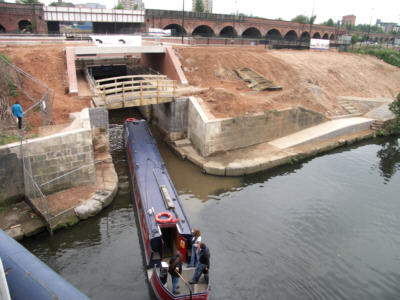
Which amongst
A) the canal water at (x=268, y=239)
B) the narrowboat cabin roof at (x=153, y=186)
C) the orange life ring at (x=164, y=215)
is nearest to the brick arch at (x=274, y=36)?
the canal water at (x=268, y=239)

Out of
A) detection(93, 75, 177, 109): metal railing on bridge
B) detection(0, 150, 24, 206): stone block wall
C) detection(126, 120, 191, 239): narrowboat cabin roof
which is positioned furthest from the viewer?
detection(93, 75, 177, 109): metal railing on bridge

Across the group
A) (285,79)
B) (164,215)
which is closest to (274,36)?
(285,79)

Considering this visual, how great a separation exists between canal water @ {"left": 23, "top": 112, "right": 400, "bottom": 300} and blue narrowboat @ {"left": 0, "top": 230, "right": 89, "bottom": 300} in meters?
3.89

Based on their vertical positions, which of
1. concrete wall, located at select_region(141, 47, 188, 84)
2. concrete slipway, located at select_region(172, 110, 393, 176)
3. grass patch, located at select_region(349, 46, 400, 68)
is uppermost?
grass patch, located at select_region(349, 46, 400, 68)

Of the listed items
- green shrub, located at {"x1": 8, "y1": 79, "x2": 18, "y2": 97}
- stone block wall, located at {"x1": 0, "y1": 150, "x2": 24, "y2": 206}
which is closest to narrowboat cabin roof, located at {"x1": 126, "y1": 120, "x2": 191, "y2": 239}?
stone block wall, located at {"x1": 0, "y1": 150, "x2": 24, "y2": 206}

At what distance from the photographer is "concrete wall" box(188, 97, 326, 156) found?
766 inches

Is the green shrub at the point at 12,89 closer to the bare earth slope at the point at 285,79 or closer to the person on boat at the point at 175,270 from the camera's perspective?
the bare earth slope at the point at 285,79

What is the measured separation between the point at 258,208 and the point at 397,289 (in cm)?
635

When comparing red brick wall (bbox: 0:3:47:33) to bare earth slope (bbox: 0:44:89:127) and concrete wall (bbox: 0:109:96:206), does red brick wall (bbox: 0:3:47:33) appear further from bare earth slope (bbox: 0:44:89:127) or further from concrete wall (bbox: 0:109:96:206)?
concrete wall (bbox: 0:109:96:206)

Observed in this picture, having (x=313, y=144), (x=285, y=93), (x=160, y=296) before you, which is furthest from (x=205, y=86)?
(x=160, y=296)

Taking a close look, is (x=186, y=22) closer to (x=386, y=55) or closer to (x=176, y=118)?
(x=386, y=55)

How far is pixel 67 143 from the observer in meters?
13.9

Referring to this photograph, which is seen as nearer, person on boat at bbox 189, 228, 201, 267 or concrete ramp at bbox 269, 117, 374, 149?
person on boat at bbox 189, 228, 201, 267

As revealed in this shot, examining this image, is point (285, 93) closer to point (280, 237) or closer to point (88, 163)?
point (280, 237)
